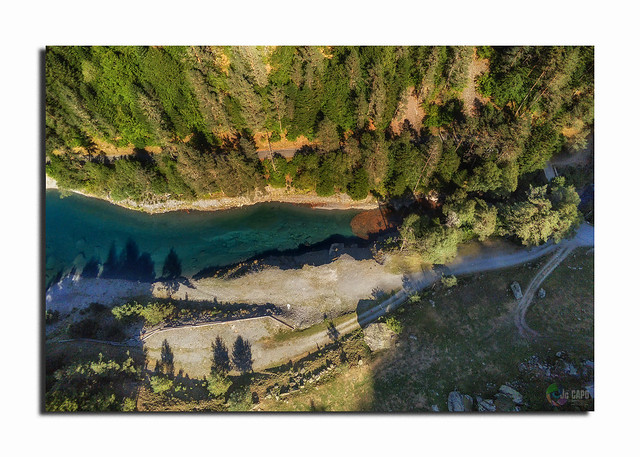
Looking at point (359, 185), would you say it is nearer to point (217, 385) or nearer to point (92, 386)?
point (217, 385)

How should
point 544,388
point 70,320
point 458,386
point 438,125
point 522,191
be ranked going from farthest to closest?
point 438,125, point 522,191, point 70,320, point 458,386, point 544,388

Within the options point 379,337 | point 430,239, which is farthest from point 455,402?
point 430,239

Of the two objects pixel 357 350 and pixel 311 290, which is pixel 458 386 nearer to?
pixel 357 350

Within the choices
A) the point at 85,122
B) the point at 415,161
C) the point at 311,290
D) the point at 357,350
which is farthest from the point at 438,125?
the point at 85,122

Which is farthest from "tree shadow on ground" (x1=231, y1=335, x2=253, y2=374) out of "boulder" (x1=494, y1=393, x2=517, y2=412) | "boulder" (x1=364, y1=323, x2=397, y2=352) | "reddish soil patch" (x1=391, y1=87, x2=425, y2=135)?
"reddish soil patch" (x1=391, y1=87, x2=425, y2=135)

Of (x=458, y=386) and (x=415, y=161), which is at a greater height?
(x=415, y=161)

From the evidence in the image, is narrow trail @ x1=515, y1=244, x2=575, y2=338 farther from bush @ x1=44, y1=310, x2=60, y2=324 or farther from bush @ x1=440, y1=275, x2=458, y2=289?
bush @ x1=44, y1=310, x2=60, y2=324

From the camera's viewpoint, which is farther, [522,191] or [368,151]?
[522,191]
